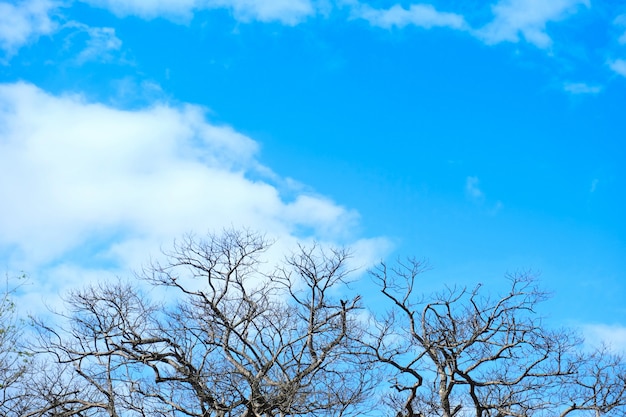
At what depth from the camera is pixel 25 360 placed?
52.4ft

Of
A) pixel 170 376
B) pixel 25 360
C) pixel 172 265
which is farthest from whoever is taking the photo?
pixel 172 265

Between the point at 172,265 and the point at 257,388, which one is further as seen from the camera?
the point at 172,265

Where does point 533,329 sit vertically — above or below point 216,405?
above

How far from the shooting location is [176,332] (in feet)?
57.0

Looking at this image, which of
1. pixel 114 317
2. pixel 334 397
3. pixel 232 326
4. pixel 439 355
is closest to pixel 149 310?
pixel 114 317

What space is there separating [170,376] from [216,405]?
52.1 inches

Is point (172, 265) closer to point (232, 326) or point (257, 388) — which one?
point (232, 326)

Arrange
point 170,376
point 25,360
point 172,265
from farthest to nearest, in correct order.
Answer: point 172,265 < point 170,376 < point 25,360

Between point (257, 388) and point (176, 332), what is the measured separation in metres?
2.44

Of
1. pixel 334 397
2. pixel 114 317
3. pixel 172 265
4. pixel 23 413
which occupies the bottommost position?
pixel 23 413

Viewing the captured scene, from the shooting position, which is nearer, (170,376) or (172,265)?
(170,376)

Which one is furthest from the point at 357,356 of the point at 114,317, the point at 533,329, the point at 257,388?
the point at 114,317

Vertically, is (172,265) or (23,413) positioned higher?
(172,265)

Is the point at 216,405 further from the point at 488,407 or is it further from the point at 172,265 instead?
the point at 488,407
